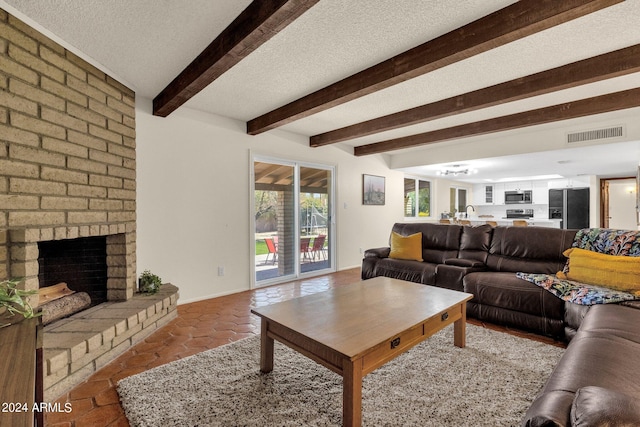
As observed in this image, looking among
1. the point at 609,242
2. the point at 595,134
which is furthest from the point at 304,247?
the point at 595,134

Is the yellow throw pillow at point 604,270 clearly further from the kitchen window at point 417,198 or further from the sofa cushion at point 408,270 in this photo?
the kitchen window at point 417,198

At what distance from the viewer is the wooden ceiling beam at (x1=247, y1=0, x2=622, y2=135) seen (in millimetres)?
1701

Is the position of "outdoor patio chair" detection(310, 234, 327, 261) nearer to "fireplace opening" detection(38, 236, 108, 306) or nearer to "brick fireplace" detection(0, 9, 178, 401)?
"brick fireplace" detection(0, 9, 178, 401)

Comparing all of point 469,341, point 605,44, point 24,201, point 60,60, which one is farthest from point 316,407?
point 605,44

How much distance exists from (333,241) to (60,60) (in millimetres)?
4198

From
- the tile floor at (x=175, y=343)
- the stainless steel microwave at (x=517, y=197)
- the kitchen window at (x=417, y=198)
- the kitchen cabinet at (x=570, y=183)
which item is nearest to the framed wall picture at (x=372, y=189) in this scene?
the kitchen window at (x=417, y=198)

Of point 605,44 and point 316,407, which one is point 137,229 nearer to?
point 316,407

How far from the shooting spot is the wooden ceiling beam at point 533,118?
3195 millimetres

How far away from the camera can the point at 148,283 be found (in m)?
3.00

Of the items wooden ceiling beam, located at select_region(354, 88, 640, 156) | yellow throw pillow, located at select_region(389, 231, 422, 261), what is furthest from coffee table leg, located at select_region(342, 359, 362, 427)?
wooden ceiling beam, located at select_region(354, 88, 640, 156)

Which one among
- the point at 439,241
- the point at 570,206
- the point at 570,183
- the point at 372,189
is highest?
the point at 570,183

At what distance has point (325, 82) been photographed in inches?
116

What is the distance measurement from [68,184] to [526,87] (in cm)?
400

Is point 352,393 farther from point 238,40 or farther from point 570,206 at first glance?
point 570,206
